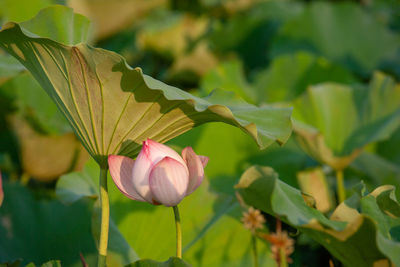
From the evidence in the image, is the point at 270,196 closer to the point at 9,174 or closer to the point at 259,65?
the point at 9,174

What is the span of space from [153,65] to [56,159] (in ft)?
3.75

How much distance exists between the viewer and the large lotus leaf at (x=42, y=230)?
101cm

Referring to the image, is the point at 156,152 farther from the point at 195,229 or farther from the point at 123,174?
the point at 195,229

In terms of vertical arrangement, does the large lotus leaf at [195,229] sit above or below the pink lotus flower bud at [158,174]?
below

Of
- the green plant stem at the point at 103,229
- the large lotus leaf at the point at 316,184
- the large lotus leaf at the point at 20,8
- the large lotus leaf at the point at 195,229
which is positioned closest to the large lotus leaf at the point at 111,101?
the green plant stem at the point at 103,229

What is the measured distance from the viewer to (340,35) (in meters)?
2.22

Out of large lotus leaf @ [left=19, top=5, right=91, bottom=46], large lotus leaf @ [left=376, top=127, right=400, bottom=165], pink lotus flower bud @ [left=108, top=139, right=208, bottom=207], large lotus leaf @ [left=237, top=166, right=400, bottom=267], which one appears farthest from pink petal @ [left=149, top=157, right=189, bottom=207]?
large lotus leaf @ [left=376, top=127, right=400, bottom=165]

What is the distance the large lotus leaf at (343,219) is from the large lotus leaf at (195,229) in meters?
0.18

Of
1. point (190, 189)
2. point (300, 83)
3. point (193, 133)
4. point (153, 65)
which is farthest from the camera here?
point (153, 65)

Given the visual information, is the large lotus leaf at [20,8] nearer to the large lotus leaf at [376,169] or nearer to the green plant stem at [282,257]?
the large lotus leaf at [376,169]

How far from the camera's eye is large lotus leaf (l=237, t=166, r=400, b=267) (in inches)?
23.1

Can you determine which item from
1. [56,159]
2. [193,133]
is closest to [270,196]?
[193,133]

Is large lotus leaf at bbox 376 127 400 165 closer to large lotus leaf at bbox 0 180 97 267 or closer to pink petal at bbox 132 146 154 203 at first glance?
large lotus leaf at bbox 0 180 97 267

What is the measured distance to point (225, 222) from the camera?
894mm
